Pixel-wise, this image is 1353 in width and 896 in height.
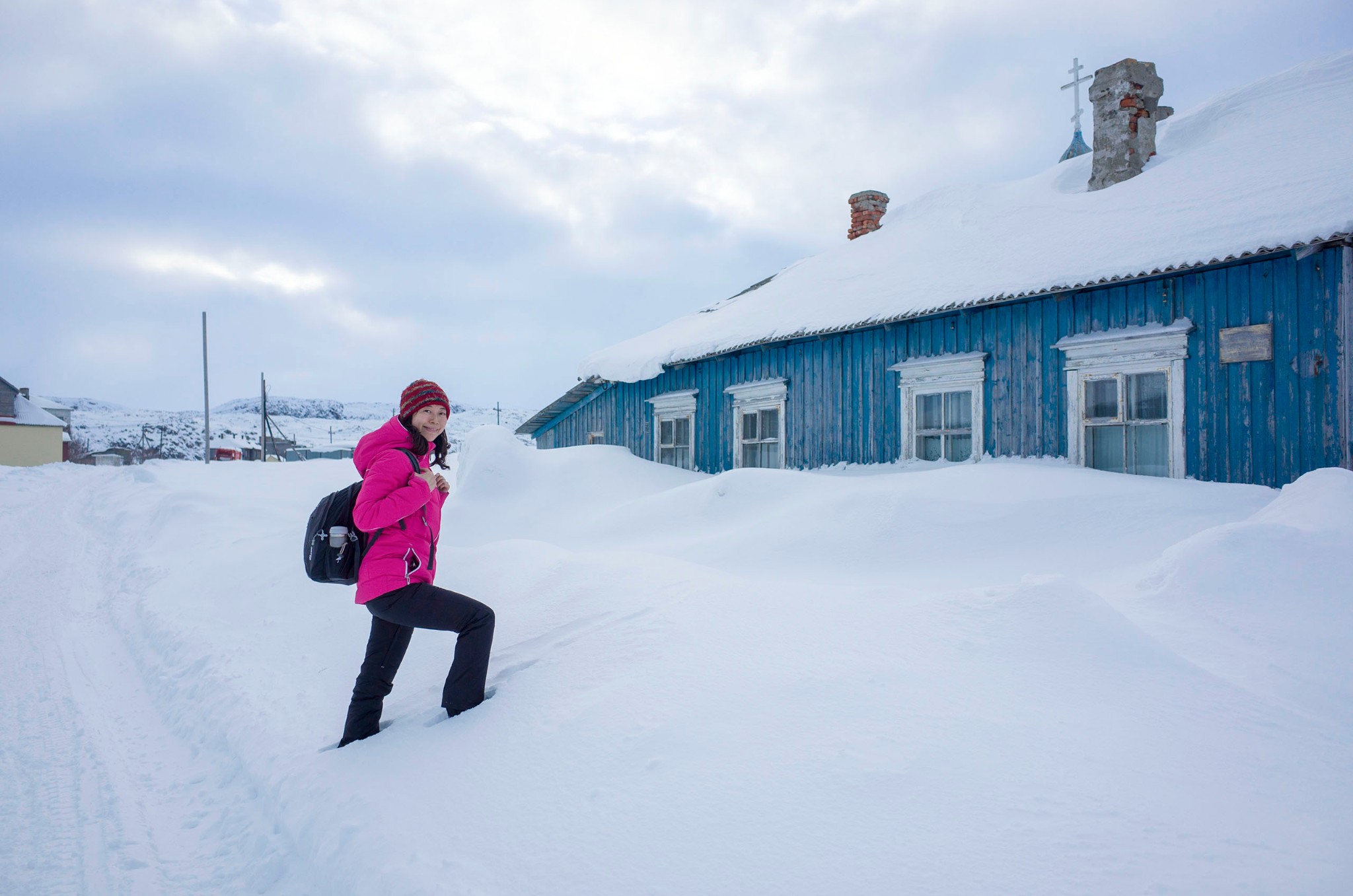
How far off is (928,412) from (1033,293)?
6.95 ft

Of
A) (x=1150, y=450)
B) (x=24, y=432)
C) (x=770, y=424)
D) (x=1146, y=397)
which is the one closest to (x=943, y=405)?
(x=1146, y=397)

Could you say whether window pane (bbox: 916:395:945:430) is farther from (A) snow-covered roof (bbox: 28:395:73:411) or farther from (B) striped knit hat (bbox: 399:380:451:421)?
(A) snow-covered roof (bbox: 28:395:73:411)

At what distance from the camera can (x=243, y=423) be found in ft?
334

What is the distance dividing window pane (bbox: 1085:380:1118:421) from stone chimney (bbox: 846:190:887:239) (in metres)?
6.96

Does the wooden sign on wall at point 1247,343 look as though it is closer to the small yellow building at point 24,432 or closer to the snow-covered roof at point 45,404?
the small yellow building at point 24,432

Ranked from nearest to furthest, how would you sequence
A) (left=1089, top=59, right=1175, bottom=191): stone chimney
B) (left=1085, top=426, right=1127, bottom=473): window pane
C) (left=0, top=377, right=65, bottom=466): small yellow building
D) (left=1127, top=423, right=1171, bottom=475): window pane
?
1. (left=1127, top=423, right=1171, bottom=475): window pane
2. (left=1085, top=426, right=1127, bottom=473): window pane
3. (left=1089, top=59, right=1175, bottom=191): stone chimney
4. (left=0, top=377, right=65, bottom=466): small yellow building

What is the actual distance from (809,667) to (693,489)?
18.4ft

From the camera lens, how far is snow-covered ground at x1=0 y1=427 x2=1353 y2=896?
7.13ft

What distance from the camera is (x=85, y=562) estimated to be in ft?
30.6

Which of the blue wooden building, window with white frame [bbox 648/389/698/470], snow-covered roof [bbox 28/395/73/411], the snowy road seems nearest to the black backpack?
the snowy road

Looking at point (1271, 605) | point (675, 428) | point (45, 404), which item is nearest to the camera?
point (1271, 605)

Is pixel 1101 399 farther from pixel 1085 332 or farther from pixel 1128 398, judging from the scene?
pixel 1085 332

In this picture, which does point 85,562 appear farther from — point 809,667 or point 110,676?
point 809,667

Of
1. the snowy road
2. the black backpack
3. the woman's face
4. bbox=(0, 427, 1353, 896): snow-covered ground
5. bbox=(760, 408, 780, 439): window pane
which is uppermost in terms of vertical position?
bbox=(760, 408, 780, 439): window pane
